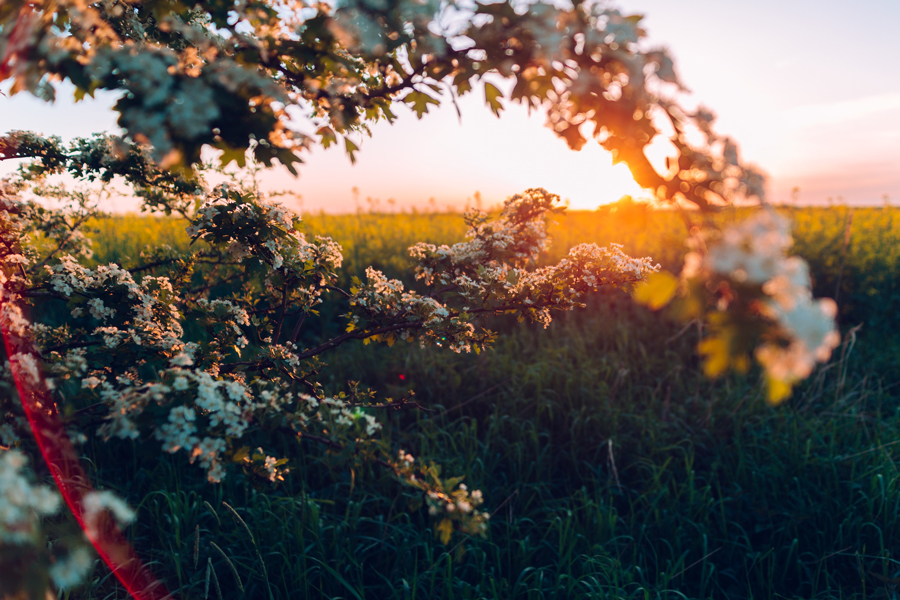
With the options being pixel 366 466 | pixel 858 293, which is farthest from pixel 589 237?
pixel 366 466

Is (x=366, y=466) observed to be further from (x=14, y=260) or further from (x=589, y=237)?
(x=589, y=237)

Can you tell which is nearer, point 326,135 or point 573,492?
point 326,135

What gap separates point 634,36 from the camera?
1388mm

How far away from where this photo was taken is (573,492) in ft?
14.7

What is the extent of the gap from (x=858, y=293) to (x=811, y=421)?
15.5ft

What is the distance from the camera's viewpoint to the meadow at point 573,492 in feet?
10.8

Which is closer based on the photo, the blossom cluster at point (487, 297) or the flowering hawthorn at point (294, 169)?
the flowering hawthorn at point (294, 169)

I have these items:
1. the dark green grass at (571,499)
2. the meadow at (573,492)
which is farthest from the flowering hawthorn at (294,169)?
the dark green grass at (571,499)

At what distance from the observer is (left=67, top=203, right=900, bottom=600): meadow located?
3281mm

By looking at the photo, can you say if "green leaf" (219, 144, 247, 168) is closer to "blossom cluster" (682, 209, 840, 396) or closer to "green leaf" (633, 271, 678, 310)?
"green leaf" (633, 271, 678, 310)

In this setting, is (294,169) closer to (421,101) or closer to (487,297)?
(421,101)

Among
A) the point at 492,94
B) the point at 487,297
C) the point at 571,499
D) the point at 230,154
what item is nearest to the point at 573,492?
the point at 571,499

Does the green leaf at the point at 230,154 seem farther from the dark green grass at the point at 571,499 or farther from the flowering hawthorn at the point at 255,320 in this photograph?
the dark green grass at the point at 571,499

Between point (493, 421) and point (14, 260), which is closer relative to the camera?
point (14, 260)
